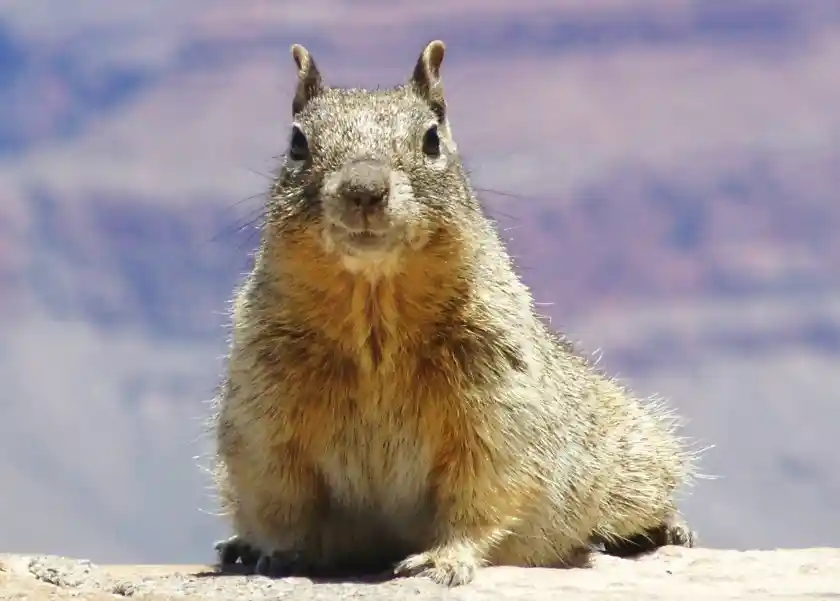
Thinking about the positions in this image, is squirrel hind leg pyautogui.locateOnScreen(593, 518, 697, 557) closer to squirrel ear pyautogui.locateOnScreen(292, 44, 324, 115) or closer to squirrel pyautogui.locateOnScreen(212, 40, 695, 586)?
squirrel pyautogui.locateOnScreen(212, 40, 695, 586)

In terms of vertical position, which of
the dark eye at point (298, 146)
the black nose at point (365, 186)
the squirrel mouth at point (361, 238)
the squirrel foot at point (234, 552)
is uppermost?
the dark eye at point (298, 146)

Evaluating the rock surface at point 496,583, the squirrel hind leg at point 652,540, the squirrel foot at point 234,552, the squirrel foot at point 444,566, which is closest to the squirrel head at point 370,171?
the squirrel foot at point 444,566

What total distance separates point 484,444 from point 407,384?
54 cm

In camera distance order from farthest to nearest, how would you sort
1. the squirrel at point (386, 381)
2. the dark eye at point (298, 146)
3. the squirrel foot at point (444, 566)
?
the dark eye at point (298, 146) → the squirrel at point (386, 381) → the squirrel foot at point (444, 566)

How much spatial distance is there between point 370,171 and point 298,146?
3.12ft

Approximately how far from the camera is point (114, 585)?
19.4ft

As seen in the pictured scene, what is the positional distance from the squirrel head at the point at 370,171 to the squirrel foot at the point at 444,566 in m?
1.61

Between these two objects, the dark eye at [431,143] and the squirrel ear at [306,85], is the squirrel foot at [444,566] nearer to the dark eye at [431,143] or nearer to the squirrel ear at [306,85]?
the dark eye at [431,143]

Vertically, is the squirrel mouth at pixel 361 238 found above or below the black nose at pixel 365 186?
below

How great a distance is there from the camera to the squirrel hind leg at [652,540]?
904cm

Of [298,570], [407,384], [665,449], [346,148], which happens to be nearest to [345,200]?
[346,148]

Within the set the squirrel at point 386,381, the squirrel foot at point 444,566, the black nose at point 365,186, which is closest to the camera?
the black nose at point 365,186

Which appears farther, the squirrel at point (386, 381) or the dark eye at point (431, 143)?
the dark eye at point (431, 143)

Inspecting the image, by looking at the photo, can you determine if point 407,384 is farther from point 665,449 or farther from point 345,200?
point 665,449
